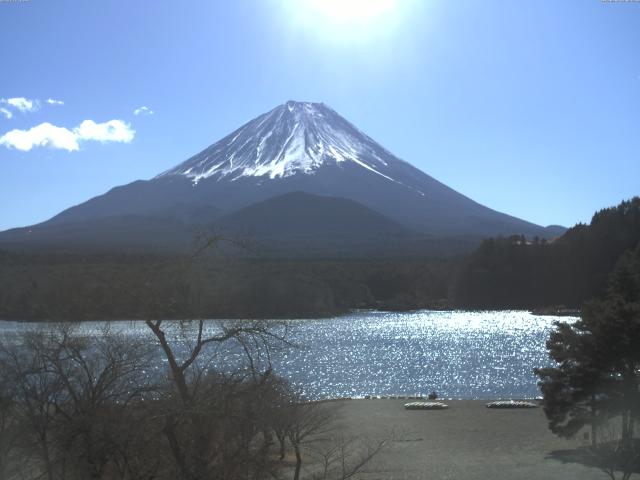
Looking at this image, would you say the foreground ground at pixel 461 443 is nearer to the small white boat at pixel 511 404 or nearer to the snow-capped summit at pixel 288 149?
the small white boat at pixel 511 404

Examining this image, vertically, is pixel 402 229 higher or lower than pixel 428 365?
higher

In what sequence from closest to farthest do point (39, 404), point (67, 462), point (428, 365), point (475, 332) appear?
point (67, 462), point (39, 404), point (428, 365), point (475, 332)

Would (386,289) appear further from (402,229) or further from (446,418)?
(446,418)

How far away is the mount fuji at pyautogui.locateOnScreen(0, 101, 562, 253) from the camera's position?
3826 inches

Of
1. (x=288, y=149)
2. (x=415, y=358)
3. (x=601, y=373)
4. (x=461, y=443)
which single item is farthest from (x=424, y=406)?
(x=288, y=149)

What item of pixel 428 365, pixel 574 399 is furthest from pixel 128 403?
pixel 428 365

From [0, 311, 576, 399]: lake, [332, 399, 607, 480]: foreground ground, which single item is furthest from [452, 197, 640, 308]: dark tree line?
[332, 399, 607, 480]: foreground ground

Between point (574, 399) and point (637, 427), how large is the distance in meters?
2.86

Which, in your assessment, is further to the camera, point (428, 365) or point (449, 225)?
point (449, 225)

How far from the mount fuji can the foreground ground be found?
55.0 metres

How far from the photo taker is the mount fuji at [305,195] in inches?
3826

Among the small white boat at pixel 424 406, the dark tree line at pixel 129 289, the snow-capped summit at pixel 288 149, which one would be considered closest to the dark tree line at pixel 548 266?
the small white boat at pixel 424 406

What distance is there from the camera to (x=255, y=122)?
475 feet

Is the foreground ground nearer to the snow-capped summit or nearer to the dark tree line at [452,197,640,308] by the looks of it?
the dark tree line at [452,197,640,308]
